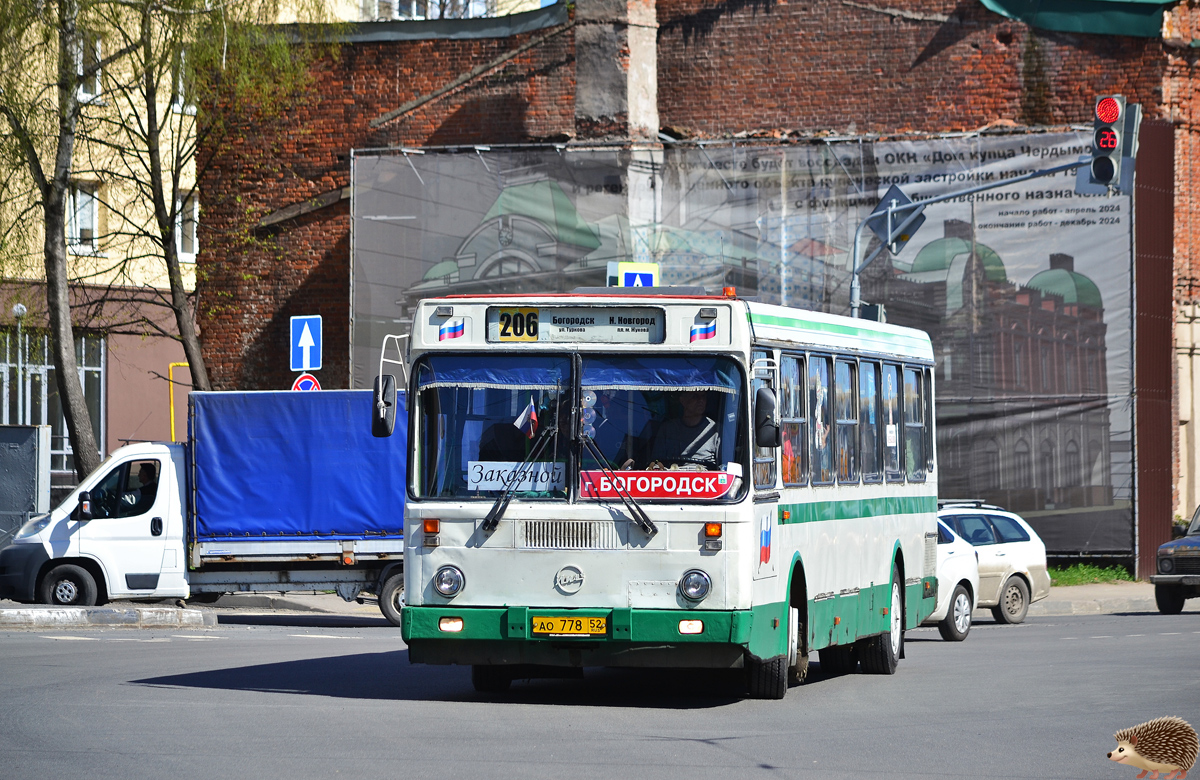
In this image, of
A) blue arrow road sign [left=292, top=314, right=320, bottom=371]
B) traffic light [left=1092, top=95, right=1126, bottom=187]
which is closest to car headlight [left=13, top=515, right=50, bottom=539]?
blue arrow road sign [left=292, top=314, right=320, bottom=371]

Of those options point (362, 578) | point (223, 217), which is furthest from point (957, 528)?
point (223, 217)

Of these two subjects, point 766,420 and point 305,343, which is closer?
point 766,420

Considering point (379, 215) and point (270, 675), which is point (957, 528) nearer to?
point (270, 675)

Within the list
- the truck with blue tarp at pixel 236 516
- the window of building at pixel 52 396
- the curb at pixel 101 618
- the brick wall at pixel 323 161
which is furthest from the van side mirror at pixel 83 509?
the window of building at pixel 52 396

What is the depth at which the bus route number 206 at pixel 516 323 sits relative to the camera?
37.7ft

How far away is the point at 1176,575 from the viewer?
77.1 feet

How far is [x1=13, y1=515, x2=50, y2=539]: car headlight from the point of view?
67.5 feet

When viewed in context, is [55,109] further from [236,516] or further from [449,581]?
[449,581]

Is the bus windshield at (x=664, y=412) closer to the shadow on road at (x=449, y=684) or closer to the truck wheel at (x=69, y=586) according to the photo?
the shadow on road at (x=449, y=684)

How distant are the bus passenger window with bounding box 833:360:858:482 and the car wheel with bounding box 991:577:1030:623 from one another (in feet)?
29.6

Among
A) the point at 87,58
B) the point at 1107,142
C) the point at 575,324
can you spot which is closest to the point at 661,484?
the point at 575,324

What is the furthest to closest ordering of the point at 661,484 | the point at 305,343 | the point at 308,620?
1. the point at 305,343
2. the point at 308,620
3. the point at 661,484

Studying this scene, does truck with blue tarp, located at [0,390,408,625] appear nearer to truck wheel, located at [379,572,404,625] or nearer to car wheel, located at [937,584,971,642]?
truck wheel, located at [379,572,404,625]

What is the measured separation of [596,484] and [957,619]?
9.54 metres
